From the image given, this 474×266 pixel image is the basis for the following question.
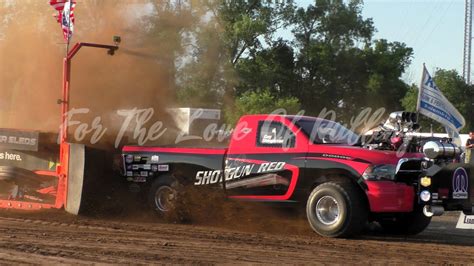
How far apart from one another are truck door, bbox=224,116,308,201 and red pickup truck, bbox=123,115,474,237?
15mm

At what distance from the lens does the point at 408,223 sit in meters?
9.60

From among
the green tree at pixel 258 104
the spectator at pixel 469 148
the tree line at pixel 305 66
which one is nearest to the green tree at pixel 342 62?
the tree line at pixel 305 66

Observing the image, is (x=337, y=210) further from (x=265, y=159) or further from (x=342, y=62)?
(x=342, y=62)

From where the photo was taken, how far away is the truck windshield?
939 centimetres

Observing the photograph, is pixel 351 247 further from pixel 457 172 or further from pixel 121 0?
pixel 121 0

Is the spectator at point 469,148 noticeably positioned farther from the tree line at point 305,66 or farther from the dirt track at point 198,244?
the tree line at point 305,66

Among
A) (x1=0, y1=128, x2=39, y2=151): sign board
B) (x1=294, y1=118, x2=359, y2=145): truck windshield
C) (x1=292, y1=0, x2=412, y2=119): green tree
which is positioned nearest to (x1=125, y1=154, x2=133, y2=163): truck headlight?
(x1=0, y1=128, x2=39, y2=151): sign board

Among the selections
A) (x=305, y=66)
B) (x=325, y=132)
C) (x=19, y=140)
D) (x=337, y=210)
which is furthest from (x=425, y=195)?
(x=305, y=66)

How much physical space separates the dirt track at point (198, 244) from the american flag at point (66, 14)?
3.54m

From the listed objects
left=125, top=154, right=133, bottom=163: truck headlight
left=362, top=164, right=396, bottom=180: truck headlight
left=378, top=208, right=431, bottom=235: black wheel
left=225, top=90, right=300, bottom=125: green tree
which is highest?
left=225, top=90, right=300, bottom=125: green tree

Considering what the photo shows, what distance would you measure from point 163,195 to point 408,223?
3.97 m

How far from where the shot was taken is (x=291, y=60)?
42812 mm

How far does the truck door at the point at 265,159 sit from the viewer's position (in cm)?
919

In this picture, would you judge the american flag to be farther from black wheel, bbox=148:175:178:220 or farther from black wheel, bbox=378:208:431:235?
black wheel, bbox=378:208:431:235
